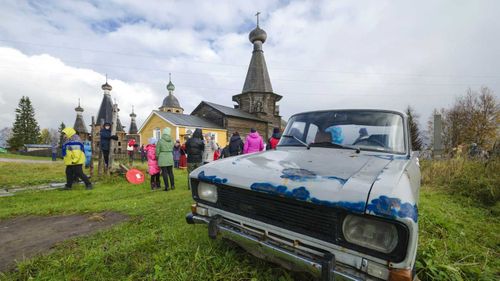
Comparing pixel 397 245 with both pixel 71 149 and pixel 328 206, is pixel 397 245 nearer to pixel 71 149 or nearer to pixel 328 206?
pixel 328 206

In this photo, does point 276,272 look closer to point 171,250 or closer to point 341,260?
point 341,260

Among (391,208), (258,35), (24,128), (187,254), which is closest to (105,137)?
(187,254)

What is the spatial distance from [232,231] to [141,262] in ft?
3.92

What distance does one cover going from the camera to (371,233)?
4.26 ft

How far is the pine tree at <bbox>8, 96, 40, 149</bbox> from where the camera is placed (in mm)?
46344

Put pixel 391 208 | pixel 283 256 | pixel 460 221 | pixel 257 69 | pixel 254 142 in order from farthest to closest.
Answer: pixel 257 69, pixel 254 142, pixel 460 221, pixel 283 256, pixel 391 208

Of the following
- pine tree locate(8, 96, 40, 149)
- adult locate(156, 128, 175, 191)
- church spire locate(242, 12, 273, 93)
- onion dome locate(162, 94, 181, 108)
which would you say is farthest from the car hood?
pine tree locate(8, 96, 40, 149)

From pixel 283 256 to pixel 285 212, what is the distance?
11.9 inches

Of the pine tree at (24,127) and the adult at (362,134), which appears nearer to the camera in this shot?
the adult at (362,134)

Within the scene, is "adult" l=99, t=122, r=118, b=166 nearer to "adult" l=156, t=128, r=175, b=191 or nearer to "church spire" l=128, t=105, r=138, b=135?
"adult" l=156, t=128, r=175, b=191

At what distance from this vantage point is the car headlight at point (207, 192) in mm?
2094

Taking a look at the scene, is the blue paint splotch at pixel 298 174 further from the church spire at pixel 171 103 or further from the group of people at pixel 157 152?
the church spire at pixel 171 103

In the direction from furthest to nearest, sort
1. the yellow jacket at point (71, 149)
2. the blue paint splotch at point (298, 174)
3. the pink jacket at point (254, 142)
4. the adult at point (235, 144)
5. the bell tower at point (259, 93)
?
the bell tower at point (259, 93), the adult at point (235, 144), the pink jacket at point (254, 142), the yellow jacket at point (71, 149), the blue paint splotch at point (298, 174)

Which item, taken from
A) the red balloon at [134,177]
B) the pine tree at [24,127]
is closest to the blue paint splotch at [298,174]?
the red balloon at [134,177]
